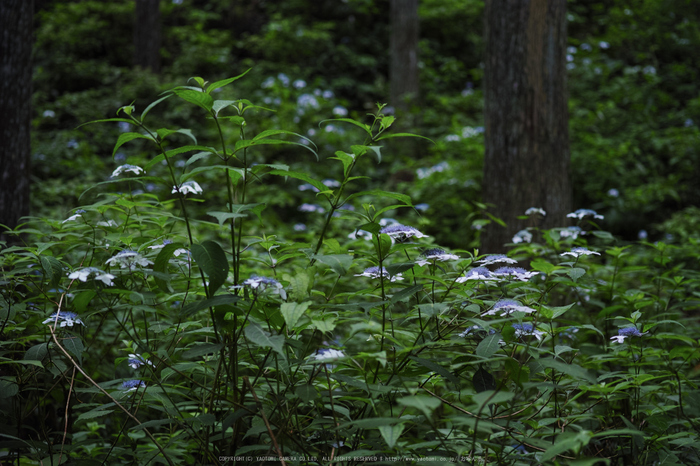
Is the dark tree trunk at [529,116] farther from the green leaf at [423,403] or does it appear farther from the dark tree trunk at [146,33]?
the dark tree trunk at [146,33]

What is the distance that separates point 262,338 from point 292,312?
9cm

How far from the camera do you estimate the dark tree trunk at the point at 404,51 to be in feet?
25.6

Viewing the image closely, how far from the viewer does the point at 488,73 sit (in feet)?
10.6

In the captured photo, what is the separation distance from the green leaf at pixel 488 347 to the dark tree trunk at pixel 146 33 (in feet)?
29.6

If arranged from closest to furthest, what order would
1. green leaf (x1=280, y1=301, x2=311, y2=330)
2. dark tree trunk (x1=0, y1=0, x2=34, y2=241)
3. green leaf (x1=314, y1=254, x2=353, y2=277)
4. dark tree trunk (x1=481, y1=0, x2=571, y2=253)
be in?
green leaf (x1=280, y1=301, x2=311, y2=330)
green leaf (x1=314, y1=254, x2=353, y2=277)
dark tree trunk (x1=0, y1=0, x2=34, y2=241)
dark tree trunk (x1=481, y1=0, x2=571, y2=253)

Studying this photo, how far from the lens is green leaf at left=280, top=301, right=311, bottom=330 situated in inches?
40.3

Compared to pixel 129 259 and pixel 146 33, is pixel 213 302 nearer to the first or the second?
pixel 129 259

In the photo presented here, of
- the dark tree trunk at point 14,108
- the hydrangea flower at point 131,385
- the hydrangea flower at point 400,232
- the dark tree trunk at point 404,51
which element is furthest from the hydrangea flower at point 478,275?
the dark tree trunk at point 404,51

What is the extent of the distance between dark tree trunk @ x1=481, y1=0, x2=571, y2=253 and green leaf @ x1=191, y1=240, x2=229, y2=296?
7.40 ft

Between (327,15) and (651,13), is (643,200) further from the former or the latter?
(327,15)

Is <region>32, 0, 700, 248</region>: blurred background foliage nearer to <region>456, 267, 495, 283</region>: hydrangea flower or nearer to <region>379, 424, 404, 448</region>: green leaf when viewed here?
<region>456, 267, 495, 283</region>: hydrangea flower

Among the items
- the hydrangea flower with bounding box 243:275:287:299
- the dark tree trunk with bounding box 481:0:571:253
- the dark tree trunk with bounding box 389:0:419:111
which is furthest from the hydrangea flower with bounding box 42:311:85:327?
the dark tree trunk with bounding box 389:0:419:111

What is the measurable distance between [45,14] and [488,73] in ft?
32.2

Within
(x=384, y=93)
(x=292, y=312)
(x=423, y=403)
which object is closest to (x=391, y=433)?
(x=423, y=403)
